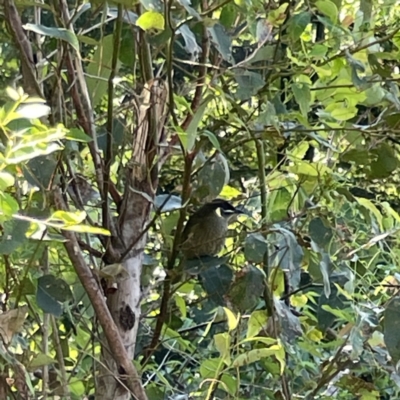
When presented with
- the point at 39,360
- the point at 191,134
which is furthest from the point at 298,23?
the point at 39,360

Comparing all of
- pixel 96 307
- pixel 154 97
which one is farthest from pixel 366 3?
pixel 96 307

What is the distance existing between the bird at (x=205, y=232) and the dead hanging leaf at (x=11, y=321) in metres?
0.15

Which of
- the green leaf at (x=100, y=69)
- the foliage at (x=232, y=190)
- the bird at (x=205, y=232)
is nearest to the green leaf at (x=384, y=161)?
the foliage at (x=232, y=190)

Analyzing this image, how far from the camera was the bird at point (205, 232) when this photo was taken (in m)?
0.61

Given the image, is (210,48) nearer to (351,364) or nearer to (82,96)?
(82,96)

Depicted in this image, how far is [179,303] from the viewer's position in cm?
72

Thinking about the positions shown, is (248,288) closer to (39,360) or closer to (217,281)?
(217,281)

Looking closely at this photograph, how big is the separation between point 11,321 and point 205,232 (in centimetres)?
18

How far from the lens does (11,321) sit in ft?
1.76

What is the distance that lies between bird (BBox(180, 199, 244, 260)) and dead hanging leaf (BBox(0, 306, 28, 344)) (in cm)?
15

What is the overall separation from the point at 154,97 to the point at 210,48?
0.39 ft

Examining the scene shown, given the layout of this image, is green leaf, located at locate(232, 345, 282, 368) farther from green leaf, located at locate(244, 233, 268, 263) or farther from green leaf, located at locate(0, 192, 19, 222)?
green leaf, located at locate(0, 192, 19, 222)

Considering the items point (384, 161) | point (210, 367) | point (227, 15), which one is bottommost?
point (210, 367)

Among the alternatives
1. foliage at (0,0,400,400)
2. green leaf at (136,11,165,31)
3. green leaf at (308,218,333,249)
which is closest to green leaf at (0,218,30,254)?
foliage at (0,0,400,400)
